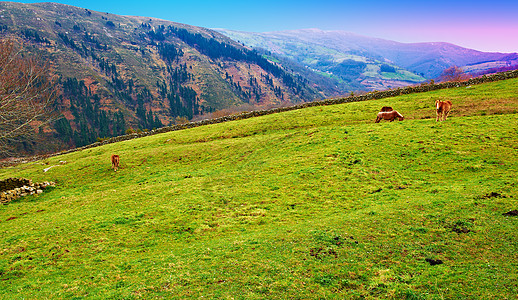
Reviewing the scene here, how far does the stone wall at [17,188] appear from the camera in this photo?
2291cm

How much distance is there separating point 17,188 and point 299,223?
26.7m

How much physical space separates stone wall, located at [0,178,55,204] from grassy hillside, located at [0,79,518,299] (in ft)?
5.42

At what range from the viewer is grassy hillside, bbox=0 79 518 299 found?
9.24m

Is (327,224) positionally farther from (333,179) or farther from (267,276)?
(333,179)

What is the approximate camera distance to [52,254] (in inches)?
517

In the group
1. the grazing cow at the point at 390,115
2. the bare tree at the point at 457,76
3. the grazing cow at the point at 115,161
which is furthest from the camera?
the bare tree at the point at 457,76

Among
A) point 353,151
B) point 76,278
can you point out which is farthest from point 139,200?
point 353,151

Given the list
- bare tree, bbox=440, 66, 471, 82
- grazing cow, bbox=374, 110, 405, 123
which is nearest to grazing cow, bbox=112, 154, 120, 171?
grazing cow, bbox=374, 110, 405, 123

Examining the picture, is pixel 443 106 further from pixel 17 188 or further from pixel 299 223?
pixel 17 188

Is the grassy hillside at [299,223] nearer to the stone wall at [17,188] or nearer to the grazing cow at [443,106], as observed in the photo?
the grazing cow at [443,106]

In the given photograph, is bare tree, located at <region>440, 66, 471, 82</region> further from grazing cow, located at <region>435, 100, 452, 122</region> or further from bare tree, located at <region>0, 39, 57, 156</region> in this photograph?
bare tree, located at <region>0, 39, 57, 156</region>

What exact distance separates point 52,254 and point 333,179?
55.4 ft

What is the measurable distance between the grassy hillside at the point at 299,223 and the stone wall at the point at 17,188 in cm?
165

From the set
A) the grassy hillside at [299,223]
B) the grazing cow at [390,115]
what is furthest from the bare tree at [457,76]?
the grassy hillside at [299,223]
